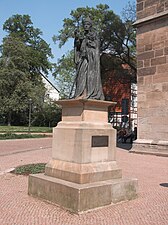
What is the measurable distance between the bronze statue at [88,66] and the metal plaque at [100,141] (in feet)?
2.84

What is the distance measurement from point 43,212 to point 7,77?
38.0 metres

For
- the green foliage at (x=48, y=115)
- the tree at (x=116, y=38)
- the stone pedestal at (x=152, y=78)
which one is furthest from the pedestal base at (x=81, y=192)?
the green foliage at (x=48, y=115)

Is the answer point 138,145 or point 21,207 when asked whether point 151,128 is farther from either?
point 21,207

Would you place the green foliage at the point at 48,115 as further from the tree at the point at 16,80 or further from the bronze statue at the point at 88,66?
the bronze statue at the point at 88,66

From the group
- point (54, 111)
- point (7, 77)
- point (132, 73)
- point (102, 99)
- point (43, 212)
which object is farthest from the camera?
point (54, 111)

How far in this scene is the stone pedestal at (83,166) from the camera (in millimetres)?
5570

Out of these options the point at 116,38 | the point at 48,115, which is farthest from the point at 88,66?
the point at 48,115

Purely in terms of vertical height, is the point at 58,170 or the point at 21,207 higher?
the point at 58,170

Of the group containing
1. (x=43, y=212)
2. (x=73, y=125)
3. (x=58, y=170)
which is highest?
(x=73, y=125)

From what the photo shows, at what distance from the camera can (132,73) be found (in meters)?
30.6

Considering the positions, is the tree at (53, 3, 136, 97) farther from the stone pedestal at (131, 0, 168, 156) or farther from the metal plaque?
the metal plaque

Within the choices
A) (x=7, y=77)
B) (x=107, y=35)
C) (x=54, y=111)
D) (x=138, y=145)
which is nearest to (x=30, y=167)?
(x=138, y=145)

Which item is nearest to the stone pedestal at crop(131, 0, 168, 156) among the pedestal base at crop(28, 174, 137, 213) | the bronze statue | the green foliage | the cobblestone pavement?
the cobblestone pavement

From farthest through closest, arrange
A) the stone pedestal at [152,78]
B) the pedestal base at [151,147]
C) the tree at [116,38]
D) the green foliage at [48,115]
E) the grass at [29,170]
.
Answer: the green foliage at [48,115], the tree at [116,38], the stone pedestal at [152,78], the pedestal base at [151,147], the grass at [29,170]
